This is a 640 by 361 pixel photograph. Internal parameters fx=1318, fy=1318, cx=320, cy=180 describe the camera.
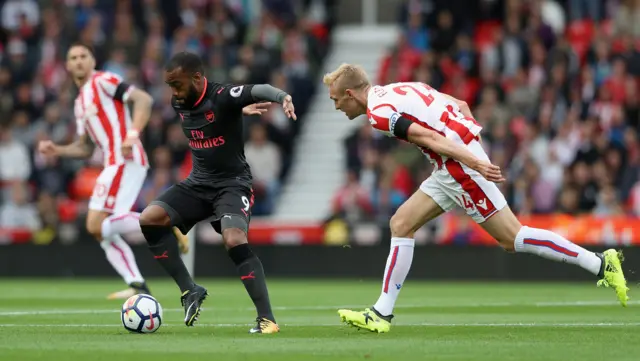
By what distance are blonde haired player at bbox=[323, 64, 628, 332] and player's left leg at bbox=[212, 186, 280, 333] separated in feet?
1.96

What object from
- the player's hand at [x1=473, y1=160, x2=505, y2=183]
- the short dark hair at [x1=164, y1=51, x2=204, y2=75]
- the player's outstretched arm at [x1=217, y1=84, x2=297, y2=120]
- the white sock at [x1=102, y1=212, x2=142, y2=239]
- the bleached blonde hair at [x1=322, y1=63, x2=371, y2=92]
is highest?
the short dark hair at [x1=164, y1=51, x2=204, y2=75]

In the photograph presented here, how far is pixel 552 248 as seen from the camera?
10.3 meters

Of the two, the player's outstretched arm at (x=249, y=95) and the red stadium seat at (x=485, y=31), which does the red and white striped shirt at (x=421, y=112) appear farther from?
the red stadium seat at (x=485, y=31)

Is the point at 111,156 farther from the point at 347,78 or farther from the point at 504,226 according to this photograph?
the point at 504,226

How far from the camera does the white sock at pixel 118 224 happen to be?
14289mm

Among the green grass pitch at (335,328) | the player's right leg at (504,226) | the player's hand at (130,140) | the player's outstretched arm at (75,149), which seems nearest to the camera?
the green grass pitch at (335,328)

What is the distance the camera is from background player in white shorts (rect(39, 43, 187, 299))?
14.3m

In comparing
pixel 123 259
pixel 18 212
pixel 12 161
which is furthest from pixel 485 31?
pixel 123 259

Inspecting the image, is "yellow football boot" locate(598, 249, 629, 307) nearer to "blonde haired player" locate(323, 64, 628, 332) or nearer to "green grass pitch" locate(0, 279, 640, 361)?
"blonde haired player" locate(323, 64, 628, 332)

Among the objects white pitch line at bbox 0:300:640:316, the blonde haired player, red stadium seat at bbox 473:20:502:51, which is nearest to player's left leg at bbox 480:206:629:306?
the blonde haired player

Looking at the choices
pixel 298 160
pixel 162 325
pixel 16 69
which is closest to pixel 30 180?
pixel 16 69

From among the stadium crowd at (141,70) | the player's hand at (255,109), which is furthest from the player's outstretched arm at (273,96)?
the stadium crowd at (141,70)

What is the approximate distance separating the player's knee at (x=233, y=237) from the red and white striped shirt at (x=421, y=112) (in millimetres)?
1307

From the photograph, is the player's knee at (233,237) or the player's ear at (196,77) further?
the player's ear at (196,77)
